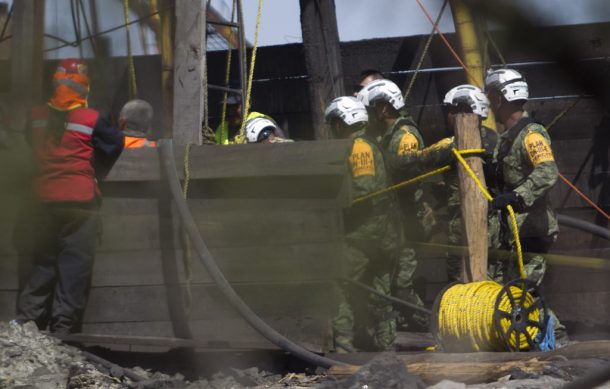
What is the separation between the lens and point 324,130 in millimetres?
8961

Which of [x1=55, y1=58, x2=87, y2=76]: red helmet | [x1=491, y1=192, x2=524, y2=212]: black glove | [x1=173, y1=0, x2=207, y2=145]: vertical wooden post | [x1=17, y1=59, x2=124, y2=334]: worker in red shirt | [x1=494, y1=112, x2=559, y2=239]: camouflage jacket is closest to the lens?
[x1=55, y1=58, x2=87, y2=76]: red helmet

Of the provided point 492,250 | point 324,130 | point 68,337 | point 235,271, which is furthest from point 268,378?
point 324,130

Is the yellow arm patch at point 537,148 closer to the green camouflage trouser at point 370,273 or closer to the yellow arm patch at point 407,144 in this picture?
the yellow arm patch at point 407,144

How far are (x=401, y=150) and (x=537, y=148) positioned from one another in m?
1.11

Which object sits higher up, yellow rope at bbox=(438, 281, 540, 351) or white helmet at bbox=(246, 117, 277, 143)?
white helmet at bbox=(246, 117, 277, 143)

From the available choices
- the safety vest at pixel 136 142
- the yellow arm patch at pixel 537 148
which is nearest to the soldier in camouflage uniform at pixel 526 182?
the yellow arm patch at pixel 537 148

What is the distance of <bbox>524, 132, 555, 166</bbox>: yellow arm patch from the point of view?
6.35 meters

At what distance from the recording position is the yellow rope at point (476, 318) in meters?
5.57

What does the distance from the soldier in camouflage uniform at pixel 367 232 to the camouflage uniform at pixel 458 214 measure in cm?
46

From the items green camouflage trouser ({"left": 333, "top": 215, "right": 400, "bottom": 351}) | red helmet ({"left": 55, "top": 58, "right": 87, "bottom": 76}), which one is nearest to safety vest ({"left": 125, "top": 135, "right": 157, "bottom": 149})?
green camouflage trouser ({"left": 333, "top": 215, "right": 400, "bottom": 351})

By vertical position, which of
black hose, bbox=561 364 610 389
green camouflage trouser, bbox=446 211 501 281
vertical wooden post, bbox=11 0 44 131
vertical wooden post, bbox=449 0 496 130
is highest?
green camouflage trouser, bbox=446 211 501 281

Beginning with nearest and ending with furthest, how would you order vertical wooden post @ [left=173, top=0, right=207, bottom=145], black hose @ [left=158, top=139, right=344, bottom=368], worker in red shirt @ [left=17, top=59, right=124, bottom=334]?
black hose @ [left=158, top=139, right=344, bottom=368] < worker in red shirt @ [left=17, top=59, right=124, bottom=334] < vertical wooden post @ [left=173, top=0, right=207, bottom=145]

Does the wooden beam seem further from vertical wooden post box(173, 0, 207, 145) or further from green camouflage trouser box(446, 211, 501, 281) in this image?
vertical wooden post box(173, 0, 207, 145)

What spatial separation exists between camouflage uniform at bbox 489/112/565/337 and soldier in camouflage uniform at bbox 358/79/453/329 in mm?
510
